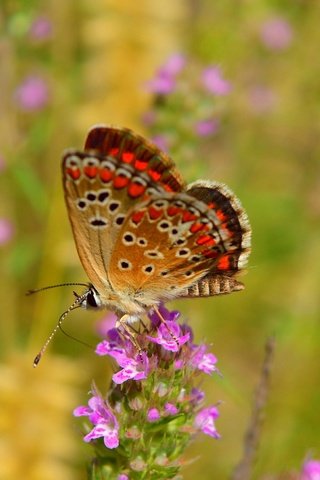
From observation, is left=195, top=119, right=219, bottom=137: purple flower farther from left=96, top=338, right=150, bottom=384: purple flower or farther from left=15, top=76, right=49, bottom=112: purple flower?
left=96, top=338, right=150, bottom=384: purple flower

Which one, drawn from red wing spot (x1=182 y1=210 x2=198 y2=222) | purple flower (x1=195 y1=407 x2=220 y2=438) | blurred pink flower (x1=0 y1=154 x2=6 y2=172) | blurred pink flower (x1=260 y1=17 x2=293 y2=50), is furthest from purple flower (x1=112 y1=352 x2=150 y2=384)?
blurred pink flower (x1=260 y1=17 x2=293 y2=50)

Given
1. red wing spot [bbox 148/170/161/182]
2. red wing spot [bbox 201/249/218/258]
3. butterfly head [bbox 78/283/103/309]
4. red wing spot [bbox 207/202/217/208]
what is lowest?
butterfly head [bbox 78/283/103/309]

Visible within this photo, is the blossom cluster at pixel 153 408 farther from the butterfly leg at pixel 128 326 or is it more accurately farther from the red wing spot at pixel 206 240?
the red wing spot at pixel 206 240

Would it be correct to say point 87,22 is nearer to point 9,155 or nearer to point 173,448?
point 9,155

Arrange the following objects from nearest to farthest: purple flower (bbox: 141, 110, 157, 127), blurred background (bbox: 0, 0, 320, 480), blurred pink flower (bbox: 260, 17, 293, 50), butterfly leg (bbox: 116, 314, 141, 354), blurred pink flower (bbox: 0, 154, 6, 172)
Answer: butterfly leg (bbox: 116, 314, 141, 354)
blurred background (bbox: 0, 0, 320, 480)
purple flower (bbox: 141, 110, 157, 127)
blurred pink flower (bbox: 0, 154, 6, 172)
blurred pink flower (bbox: 260, 17, 293, 50)

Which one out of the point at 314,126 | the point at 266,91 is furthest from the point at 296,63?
the point at 314,126

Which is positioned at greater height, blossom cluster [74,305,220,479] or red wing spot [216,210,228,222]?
red wing spot [216,210,228,222]

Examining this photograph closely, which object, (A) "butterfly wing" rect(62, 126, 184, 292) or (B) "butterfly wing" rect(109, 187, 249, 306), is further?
(B) "butterfly wing" rect(109, 187, 249, 306)
